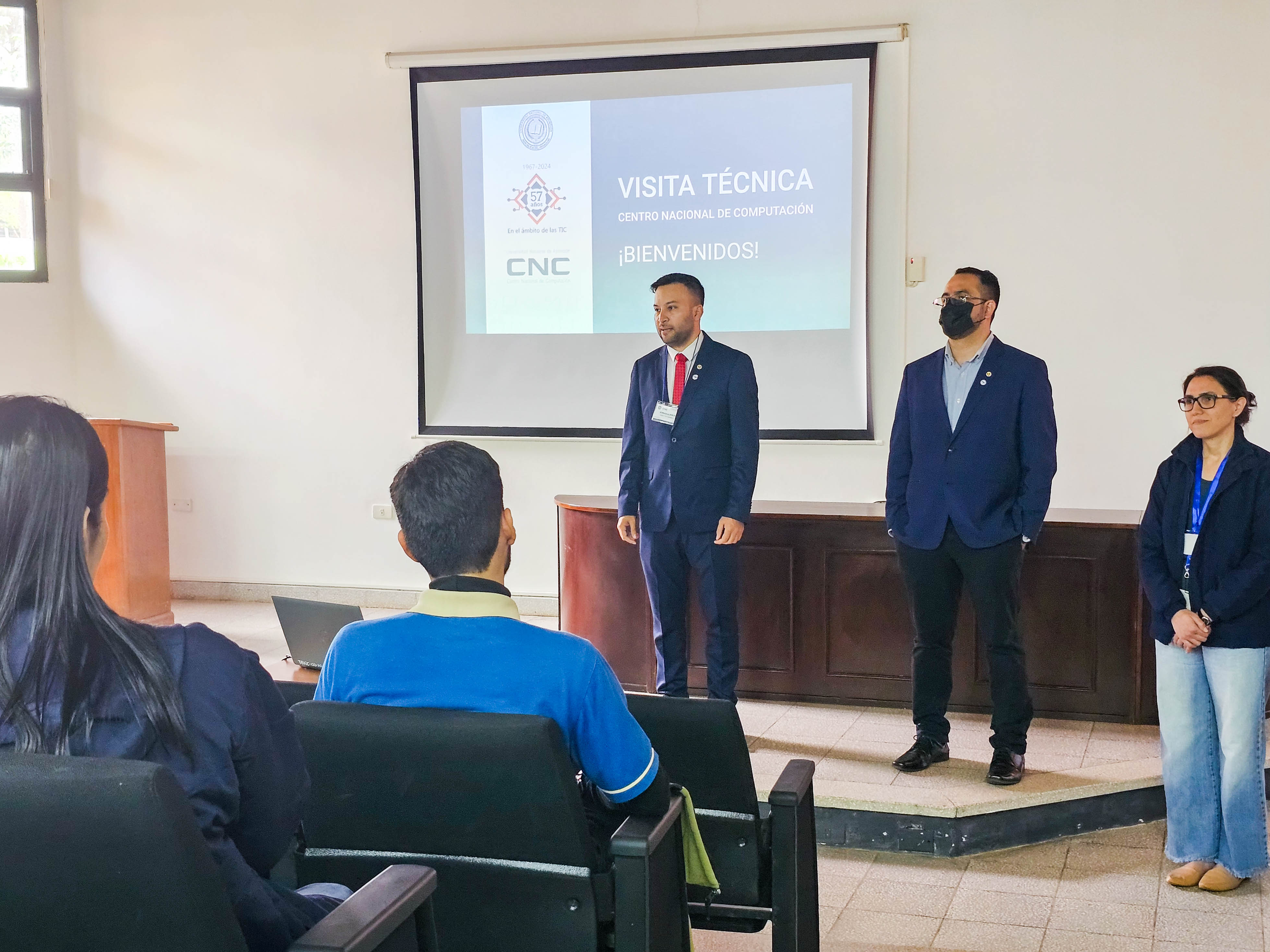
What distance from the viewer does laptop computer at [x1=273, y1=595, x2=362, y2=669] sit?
2828 mm

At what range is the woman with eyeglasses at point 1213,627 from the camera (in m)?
2.84

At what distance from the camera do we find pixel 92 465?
3.97 ft

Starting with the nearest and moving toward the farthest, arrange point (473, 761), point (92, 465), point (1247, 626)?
point (92, 465) → point (473, 761) → point (1247, 626)

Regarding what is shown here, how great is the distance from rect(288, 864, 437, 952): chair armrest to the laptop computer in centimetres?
144

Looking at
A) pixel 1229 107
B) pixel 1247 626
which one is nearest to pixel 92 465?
pixel 1247 626

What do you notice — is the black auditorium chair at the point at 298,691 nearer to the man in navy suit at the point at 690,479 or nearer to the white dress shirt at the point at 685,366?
the man in navy suit at the point at 690,479

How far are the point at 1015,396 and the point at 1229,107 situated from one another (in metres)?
3.05

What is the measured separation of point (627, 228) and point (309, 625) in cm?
387

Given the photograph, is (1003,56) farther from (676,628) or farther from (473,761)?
(473,761)

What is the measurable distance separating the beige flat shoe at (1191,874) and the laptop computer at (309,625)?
87.6 inches

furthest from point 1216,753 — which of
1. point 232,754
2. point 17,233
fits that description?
point 17,233

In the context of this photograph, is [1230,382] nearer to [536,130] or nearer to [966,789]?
[966,789]

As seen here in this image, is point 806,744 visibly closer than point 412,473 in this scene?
No

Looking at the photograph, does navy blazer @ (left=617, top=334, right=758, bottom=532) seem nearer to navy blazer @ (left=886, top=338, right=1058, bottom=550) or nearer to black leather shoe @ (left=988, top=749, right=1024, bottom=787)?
navy blazer @ (left=886, top=338, right=1058, bottom=550)
